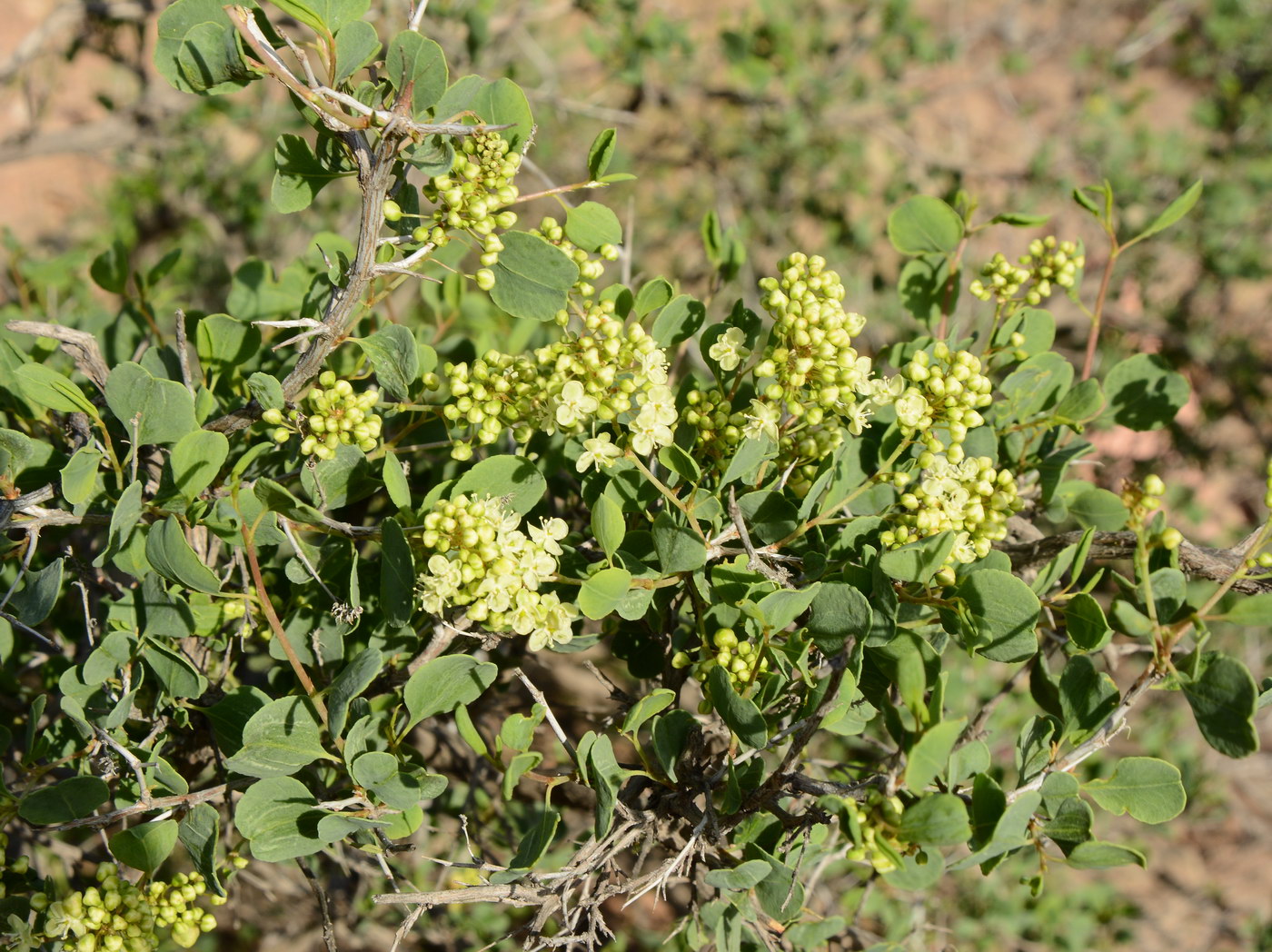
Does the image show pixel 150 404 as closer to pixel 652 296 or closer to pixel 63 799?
pixel 63 799

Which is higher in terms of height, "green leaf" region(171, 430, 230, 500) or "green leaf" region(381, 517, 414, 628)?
"green leaf" region(171, 430, 230, 500)

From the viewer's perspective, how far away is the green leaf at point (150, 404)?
58.0 inches

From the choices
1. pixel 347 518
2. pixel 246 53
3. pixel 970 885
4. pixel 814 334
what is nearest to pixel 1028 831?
pixel 814 334

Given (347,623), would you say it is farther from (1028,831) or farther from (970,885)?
(970,885)

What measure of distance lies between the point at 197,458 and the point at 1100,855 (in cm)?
147

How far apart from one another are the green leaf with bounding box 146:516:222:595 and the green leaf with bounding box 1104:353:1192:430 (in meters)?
1.69

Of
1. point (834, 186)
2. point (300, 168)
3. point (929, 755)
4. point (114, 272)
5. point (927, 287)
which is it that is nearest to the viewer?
point (929, 755)

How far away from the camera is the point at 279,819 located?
4.57ft

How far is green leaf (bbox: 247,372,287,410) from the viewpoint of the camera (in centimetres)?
136

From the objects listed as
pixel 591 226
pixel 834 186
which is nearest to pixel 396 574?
pixel 591 226

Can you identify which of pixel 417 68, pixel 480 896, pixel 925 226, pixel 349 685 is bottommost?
pixel 480 896

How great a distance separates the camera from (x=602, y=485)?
155cm

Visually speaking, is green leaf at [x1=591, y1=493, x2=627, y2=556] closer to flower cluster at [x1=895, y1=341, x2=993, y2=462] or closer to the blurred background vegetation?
flower cluster at [x1=895, y1=341, x2=993, y2=462]

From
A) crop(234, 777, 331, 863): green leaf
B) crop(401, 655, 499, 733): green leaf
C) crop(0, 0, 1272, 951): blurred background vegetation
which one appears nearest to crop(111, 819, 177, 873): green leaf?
crop(234, 777, 331, 863): green leaf
